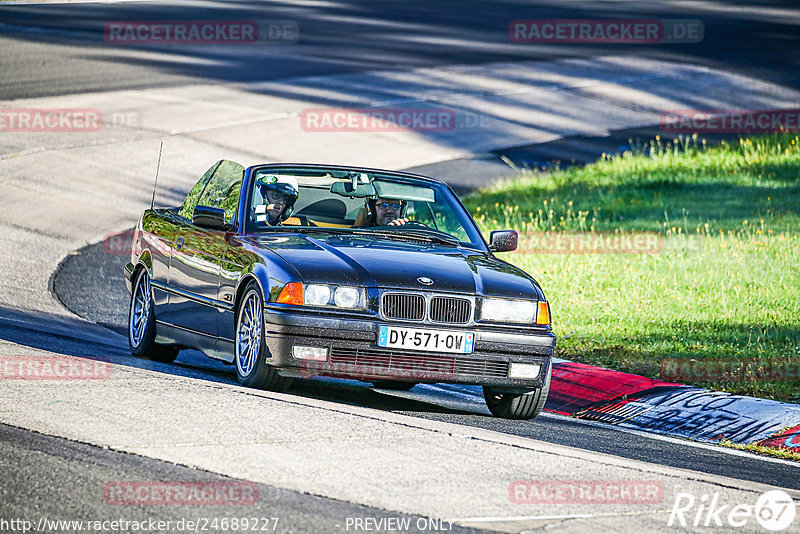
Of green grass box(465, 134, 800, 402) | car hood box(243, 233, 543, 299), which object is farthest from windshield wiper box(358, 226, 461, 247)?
green grass box(465, 134, 800, 402)

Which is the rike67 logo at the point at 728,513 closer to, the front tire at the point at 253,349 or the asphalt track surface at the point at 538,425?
the asphalt track surface at the point at 538,425

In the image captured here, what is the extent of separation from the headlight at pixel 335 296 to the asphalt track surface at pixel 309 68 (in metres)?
0.89

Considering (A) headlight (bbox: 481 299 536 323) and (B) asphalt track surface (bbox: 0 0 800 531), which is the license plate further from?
(B) asphalt track surface (bbox: 0 0 800 531)

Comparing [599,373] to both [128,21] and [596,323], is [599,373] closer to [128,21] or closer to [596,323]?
[596,323]

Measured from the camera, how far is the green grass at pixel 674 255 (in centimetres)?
1159

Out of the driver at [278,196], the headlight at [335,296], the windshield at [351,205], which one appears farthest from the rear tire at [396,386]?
the headlight at [335,296]

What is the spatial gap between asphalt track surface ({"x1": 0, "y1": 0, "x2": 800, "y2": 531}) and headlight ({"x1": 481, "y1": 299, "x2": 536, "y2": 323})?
677mm

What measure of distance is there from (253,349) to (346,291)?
769 millimetres

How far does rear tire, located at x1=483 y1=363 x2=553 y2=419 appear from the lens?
8.67 metres

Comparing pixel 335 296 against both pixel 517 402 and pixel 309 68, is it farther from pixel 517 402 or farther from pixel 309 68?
pixel 309 68

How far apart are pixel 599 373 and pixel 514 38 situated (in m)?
30.9

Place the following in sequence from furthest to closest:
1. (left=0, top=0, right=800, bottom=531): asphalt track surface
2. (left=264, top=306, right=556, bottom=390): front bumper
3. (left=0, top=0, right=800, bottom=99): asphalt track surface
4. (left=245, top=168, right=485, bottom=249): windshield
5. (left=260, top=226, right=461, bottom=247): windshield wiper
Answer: (left=0, top=0, right=800, bottom=99): asphalt track surface
(left=245, top=168, right=485, bottom=249): windshield
(left=260, top=226, right=461, bottom=247): windshield wiper
(left=264, top=306, right=556, bottom=390): front bumper
(left=0, top=0, right=800, bottom=531): asphalt track surface

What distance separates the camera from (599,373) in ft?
34.0

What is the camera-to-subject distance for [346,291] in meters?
8.03
